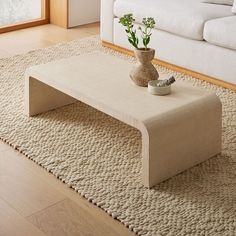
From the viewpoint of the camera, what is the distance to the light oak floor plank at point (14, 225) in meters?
2.58

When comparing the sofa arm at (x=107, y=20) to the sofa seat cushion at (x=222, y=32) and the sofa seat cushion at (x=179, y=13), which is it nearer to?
the sofa seat cushion at (x=179, y=13)

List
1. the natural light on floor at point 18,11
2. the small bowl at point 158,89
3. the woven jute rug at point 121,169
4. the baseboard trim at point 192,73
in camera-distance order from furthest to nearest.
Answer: the natural light on floor at point 18,11 → the baseboard trim at point 192,73 → the small bowl at point 158,89 → the woven jute rug at point 121,169

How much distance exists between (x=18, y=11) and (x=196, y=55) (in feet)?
6.73

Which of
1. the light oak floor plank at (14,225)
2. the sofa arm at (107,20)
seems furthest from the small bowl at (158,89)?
the sofa arm at (107,20)

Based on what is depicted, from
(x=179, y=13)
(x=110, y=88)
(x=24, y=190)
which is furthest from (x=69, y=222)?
(x=179, y=13)

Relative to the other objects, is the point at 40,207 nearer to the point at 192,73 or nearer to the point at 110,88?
the point at 110,88

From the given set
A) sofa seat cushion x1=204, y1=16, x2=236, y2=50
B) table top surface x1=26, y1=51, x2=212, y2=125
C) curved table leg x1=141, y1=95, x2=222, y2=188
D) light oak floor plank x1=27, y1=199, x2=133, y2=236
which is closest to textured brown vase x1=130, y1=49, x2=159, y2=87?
table top surface x1=26, y1=51, x2=212, y2=125

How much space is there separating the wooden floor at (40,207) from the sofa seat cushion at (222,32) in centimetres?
159

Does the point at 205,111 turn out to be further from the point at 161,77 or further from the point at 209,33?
the point at 209,33

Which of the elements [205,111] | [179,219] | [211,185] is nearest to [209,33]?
[205,111]

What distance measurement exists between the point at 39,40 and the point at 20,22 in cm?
46

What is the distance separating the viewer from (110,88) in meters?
3.23

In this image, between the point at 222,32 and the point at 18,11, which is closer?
the point at 222,32

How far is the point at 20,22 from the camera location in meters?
5.64
